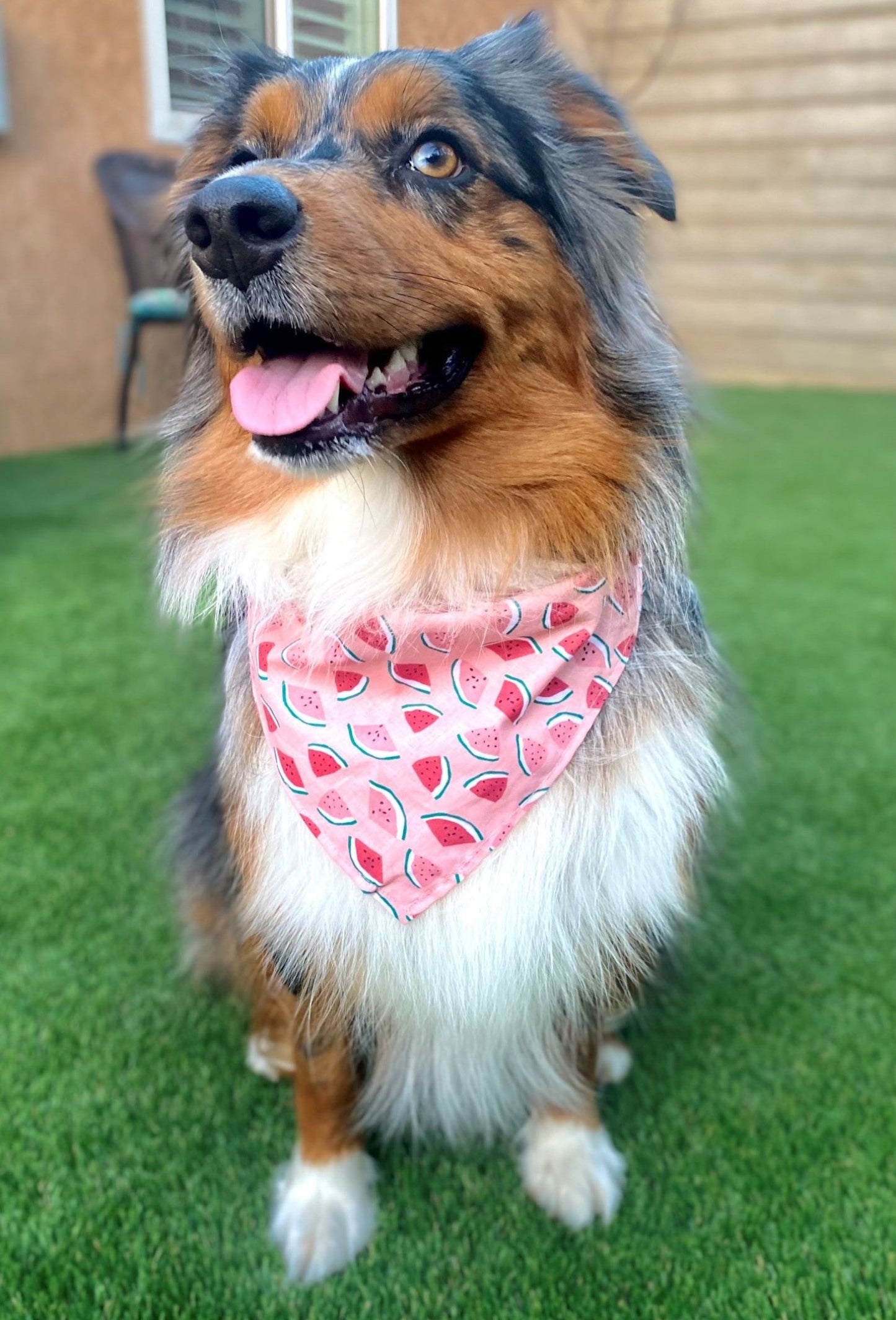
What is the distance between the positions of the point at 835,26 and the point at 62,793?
20.0ft

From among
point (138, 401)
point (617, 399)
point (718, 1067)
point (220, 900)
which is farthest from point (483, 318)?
point (138, 401)

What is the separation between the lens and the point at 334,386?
142cm

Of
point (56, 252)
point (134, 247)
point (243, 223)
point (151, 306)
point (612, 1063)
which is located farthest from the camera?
point (56, 252)

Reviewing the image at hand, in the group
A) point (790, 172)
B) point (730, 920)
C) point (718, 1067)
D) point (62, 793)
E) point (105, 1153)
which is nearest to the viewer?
point (105, 1153)

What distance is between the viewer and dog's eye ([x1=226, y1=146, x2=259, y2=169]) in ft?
5.42

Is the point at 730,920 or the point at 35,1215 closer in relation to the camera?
the point at 35,1215

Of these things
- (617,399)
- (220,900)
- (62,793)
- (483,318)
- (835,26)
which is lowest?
(62,793)

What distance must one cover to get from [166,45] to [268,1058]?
1.87m

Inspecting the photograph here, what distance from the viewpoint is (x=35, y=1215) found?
160cm

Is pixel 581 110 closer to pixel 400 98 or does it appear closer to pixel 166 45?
pixel 400 98

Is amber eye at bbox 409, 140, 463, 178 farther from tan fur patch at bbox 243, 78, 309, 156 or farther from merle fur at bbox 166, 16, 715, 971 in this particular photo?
tan fur patch at bbox 243, 78, 309, 156

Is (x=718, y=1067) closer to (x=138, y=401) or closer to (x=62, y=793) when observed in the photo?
(x=62, y=793)

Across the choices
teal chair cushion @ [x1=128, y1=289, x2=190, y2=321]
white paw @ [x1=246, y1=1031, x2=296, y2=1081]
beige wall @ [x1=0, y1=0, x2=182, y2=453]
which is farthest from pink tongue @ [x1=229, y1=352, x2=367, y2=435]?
teal chair cushion @ [x1=128, y1=289, x2=190, y2=321]

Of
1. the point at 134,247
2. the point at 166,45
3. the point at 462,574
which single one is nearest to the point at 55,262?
the point at 134,247
